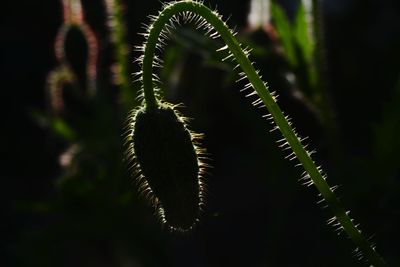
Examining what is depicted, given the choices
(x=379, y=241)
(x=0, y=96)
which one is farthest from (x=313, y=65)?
(x=0, y=96)

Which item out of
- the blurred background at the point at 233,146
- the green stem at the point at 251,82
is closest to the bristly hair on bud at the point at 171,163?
the green stem at the point at 251,82

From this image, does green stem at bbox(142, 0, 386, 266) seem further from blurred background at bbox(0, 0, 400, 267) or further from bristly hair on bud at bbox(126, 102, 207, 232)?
blurred background at bbox(0, 0, 400, 267)

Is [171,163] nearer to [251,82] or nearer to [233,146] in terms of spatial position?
[251,82]

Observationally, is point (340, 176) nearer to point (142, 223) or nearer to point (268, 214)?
point (142, 223)

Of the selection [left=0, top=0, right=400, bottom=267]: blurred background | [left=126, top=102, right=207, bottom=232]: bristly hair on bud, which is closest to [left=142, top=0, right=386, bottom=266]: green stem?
[left=126, top=102, right=207, bottom=232]: bristly hair on bud

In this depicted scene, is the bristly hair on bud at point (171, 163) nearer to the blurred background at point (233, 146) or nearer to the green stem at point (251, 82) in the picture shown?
the green stem at point (251, 82)

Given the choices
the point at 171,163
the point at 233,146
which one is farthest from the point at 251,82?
the point at 233,146
